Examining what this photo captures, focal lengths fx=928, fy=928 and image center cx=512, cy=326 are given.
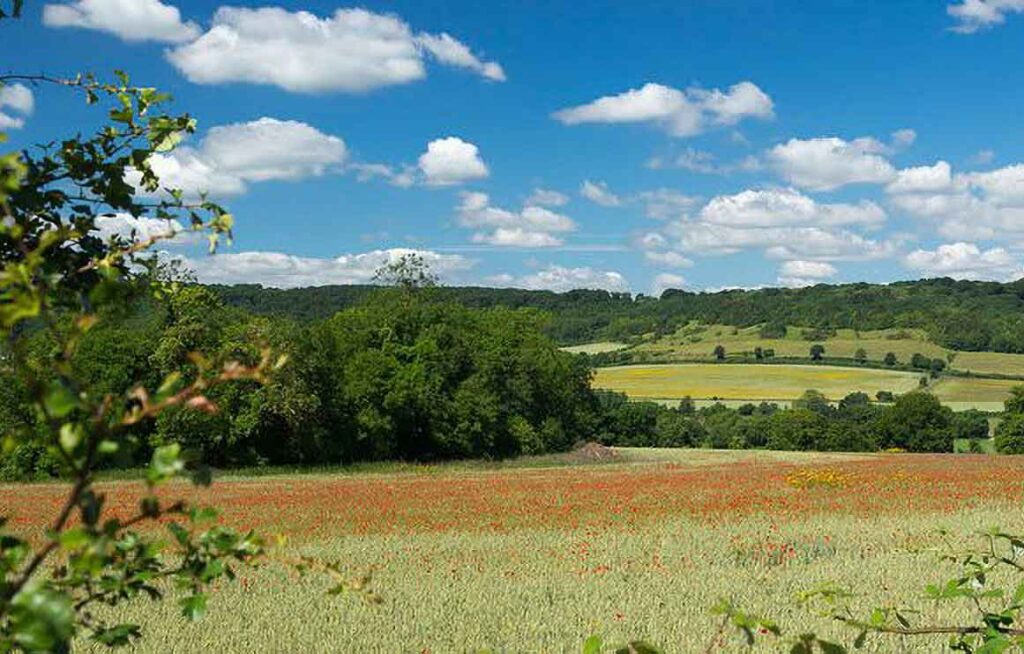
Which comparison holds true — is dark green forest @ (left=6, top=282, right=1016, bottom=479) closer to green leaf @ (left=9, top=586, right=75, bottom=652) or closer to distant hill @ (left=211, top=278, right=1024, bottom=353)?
green leaf @ (left=9, top=586, right=75, bottom=652)

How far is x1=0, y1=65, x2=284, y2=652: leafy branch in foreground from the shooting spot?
1.42m

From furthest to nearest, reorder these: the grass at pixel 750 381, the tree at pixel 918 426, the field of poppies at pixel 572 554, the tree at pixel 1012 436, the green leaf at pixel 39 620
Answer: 1. the grass at pixel 750 381
2. the tree at pixel 918 426
3. the tree at pixel 1012 436
4. the field of poppies at pixel 572 554
5. the green leaf at pixel 39 620

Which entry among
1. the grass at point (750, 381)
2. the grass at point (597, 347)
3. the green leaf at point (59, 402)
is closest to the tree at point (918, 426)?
the grass at point (750, 381)

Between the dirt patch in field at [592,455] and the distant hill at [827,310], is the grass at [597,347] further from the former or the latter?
the dirt patch in field at [592,455]

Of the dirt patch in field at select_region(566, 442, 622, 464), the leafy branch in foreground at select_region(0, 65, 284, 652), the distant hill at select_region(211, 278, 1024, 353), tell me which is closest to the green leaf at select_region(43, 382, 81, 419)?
the leafy branch in foreground at select_region(0, 65, 284, 652)

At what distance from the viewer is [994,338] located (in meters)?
139

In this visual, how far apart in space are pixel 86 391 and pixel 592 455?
187ft

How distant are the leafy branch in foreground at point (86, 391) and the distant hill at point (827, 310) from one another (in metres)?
127

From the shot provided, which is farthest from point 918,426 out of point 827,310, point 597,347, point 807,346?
point 827,310

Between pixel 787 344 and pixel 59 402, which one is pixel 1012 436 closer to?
pixel 787 344

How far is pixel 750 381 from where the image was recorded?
126625 mm

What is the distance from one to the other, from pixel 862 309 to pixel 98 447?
180 m

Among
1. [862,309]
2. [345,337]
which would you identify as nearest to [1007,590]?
[345,337]

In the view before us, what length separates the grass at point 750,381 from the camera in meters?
117
